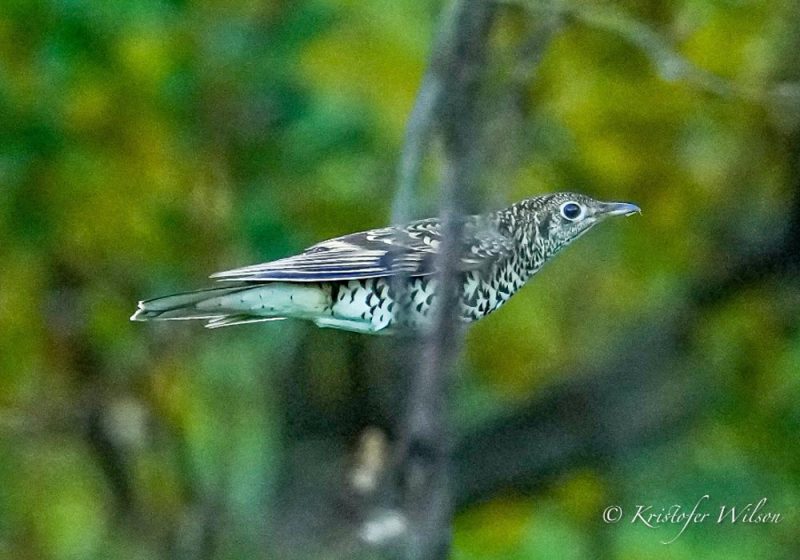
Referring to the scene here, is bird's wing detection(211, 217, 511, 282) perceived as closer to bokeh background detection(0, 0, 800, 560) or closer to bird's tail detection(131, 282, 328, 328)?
bird's tail detection(131, 282, 328, 328)

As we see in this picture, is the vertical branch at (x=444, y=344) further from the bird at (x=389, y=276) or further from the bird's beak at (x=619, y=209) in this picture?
the bird's beak at (x=619, y=209)

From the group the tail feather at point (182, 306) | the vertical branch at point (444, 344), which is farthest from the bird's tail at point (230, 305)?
the vertical branch at point (444, 344)

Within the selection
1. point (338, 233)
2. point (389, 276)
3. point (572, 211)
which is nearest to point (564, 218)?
point (572, 211)

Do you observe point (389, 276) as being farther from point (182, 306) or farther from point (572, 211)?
point (572, 211)

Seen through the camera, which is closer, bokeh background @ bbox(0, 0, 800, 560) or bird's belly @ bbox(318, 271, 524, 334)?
bird's belly @ bbox(318, 271, 524, 334)

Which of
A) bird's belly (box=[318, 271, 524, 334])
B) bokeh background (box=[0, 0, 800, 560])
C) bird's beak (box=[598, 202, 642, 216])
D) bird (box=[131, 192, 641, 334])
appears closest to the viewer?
bird's belly (box=[318, 271, 524, 334])

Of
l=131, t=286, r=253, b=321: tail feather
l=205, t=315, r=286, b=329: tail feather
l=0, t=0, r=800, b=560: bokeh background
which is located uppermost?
l=131, t=286, r=253, b=321: tail feather

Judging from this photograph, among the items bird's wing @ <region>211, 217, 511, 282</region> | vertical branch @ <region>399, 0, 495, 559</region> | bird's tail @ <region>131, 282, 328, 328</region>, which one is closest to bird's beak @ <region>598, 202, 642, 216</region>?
bird's wing @ <region>211, 217, 511, 282</region>

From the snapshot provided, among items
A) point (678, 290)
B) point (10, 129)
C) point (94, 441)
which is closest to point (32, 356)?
point (94, 441)
